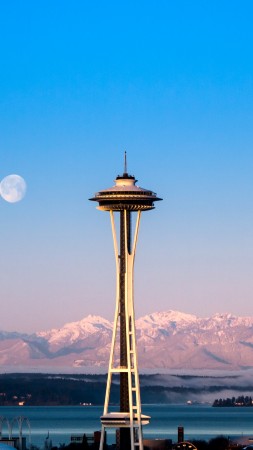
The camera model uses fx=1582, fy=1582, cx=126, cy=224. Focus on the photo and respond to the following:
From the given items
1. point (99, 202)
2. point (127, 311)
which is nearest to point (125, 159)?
point (99, 202)

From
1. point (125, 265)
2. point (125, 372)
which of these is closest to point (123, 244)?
point (125, 265)

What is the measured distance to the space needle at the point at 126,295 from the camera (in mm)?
181875

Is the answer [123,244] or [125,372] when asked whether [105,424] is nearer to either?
[125,372]

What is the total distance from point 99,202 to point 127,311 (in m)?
14.8

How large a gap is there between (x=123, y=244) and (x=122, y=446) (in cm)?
2646

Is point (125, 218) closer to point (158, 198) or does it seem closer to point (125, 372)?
point (158, 198)

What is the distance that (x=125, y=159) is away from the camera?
197500 millimetres

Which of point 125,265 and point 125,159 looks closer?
point 125,265

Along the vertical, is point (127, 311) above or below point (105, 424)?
above

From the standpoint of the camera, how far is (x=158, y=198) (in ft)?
616

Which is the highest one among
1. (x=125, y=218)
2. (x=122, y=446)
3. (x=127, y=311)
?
(x=125, y=218)

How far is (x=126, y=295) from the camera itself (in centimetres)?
18125

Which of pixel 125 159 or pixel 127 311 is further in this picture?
pixel 125 159

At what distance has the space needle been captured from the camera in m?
182
